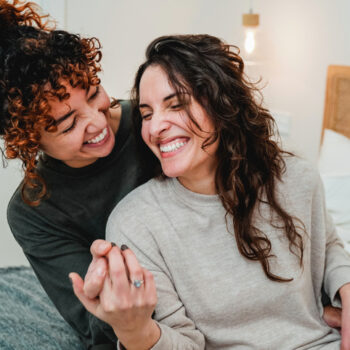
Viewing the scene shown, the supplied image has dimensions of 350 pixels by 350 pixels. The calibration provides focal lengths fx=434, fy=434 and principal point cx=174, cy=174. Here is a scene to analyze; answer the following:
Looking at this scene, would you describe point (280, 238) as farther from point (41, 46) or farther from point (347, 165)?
point (347, 165)

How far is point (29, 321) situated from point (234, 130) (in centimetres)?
83

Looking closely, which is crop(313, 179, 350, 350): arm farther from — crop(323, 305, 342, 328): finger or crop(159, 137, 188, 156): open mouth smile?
crop(159, 137, 188, 156): open mouth smile

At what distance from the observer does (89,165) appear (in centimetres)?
132

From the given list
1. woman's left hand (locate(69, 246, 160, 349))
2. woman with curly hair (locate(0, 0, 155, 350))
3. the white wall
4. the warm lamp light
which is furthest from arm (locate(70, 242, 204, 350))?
the warm lamp light

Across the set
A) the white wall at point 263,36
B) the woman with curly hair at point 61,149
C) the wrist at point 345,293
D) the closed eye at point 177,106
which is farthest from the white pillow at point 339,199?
the closed eye at point 177,106

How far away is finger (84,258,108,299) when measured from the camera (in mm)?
742

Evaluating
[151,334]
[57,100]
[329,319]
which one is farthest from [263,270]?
[57,100]

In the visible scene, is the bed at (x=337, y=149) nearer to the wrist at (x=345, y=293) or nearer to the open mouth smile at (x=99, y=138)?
the wrist at (x=345, y=293)

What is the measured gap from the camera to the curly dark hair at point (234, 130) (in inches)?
42.9

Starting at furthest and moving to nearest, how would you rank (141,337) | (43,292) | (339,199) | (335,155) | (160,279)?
(335,155)
(339,199)
(43,292)
(160,279)
(141,337)

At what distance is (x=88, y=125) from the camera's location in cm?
118

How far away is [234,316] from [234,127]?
48 centimetres

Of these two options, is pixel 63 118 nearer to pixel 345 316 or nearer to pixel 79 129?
pixel 79 129

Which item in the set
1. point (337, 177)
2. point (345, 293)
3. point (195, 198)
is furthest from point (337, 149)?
point (195, 198)
